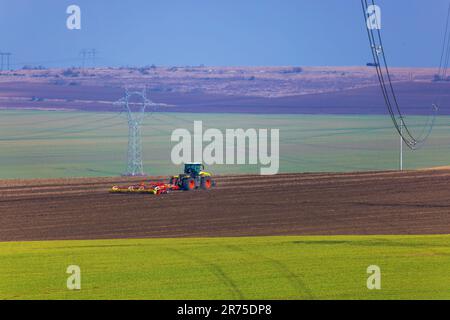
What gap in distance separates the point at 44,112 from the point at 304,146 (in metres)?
40.0

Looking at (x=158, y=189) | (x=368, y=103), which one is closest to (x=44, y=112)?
(x=368, y=103)

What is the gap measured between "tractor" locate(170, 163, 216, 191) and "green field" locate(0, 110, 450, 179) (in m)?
13.5

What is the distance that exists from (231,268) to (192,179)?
74.5 ft

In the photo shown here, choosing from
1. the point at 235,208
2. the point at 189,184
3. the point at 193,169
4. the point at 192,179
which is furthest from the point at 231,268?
the point at 193,169

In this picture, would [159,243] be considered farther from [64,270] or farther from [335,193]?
[335,193]

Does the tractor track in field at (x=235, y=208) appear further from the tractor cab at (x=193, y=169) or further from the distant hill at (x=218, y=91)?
the distant hill at (x=218, y=91)

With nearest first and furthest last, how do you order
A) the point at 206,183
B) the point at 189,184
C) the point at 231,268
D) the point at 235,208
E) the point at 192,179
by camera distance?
the point at 231,268 → the point at 235,208 → the point at 189,184 → the point at 192,179 → the point at 206,183

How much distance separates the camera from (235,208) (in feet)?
119

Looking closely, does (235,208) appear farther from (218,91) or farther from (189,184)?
(218,91)

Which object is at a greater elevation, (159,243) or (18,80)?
(18,80)

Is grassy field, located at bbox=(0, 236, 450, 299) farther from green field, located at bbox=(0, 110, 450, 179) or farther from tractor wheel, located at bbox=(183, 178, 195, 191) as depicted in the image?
green field, located at bbox=(0, 110, 450, 179)

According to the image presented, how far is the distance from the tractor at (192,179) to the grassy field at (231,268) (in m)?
16.0

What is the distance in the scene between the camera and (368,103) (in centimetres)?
13088

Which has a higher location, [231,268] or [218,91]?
[218,91]
